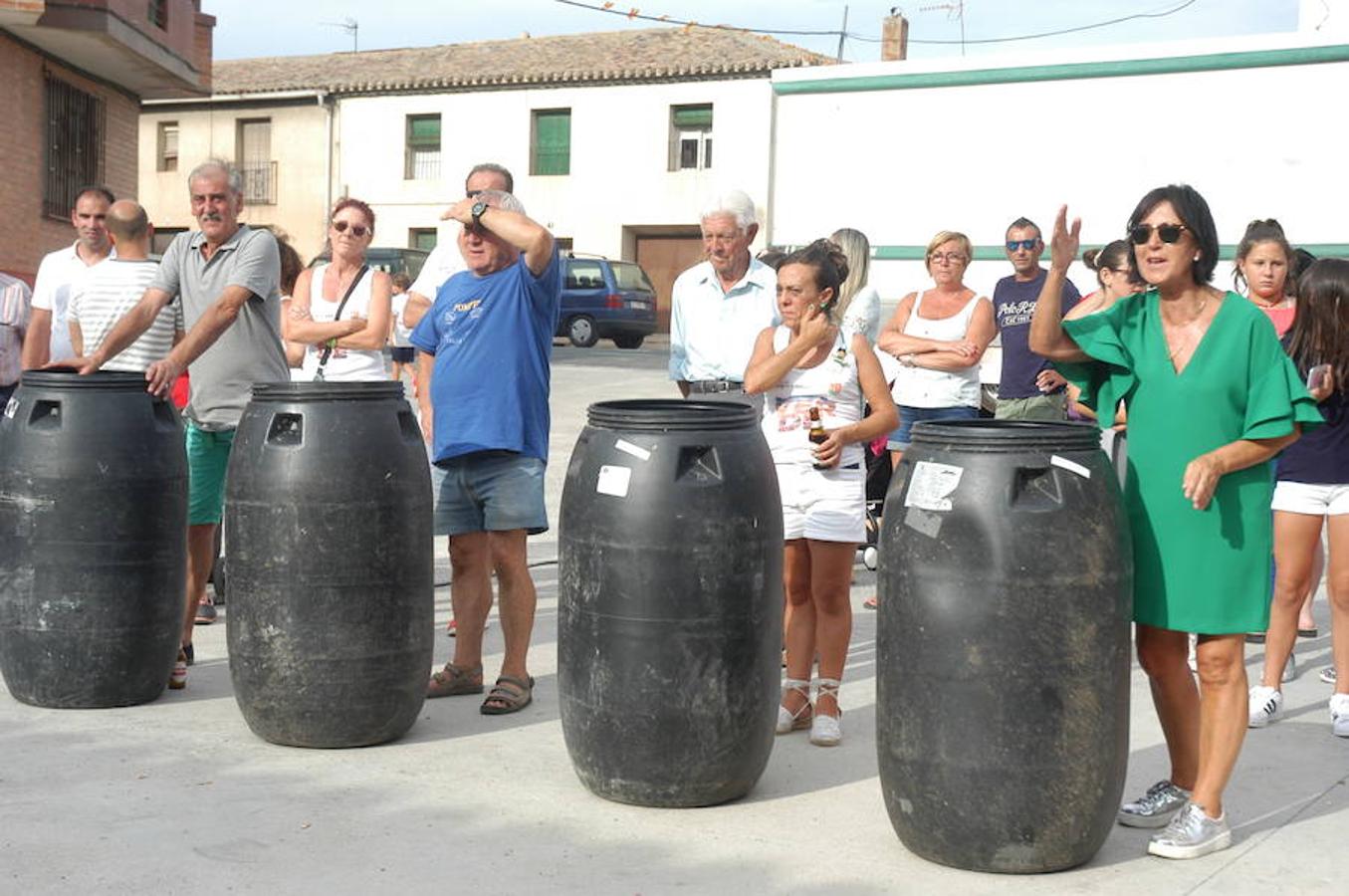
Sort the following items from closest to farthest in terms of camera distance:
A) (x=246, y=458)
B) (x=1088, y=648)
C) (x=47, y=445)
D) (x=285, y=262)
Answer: (x=1088, y=648) < (x=246, y=458) < (x=47, y=445) < (x=285, y=262)

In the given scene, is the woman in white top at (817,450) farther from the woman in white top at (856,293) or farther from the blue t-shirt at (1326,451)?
the blue t-shirt at (1326,451)

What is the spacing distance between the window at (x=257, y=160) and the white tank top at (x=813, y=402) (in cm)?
3742

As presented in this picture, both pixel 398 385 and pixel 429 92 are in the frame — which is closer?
pixel 398 385

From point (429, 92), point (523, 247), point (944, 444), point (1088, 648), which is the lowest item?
point (1088, 648)

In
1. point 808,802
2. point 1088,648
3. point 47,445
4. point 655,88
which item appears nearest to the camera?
point 1088,648

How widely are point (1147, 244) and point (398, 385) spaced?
8.83 ft

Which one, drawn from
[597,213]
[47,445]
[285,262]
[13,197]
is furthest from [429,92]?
[47,445]

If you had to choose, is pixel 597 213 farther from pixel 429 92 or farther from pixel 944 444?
pixel 944 444

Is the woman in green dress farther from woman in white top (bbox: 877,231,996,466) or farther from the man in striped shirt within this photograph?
the man in striped shirt

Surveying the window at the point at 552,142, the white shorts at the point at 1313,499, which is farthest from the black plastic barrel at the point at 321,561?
the window at the point at 552,142

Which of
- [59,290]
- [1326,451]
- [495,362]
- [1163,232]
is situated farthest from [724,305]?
[59,290]

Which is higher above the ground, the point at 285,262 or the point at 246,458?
the point at 285,262

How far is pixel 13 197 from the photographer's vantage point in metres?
18.4

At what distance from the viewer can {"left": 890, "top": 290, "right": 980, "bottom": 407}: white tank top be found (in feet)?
27.0
